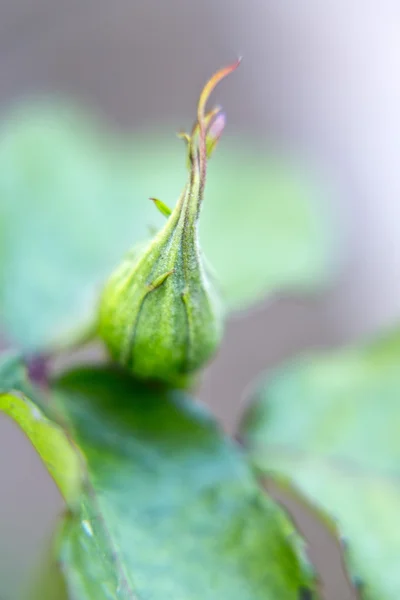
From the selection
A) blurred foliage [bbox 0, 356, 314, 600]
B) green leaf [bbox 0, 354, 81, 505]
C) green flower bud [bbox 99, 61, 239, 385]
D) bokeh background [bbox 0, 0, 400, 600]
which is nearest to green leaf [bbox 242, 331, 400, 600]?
blurred foliage [bbox 0, 356, 314, 600]

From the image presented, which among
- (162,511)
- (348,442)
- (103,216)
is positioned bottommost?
(348,442)

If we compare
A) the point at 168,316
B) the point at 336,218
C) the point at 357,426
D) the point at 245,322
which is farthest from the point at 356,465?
the point at 245,322

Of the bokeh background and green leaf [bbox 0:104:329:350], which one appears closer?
green leaf [bbox 0:104:329:350]

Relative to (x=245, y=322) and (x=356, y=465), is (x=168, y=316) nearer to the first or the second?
(x=356, y=465)

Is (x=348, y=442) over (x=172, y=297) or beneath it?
beneath

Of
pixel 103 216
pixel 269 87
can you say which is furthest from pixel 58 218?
pixel 269 87

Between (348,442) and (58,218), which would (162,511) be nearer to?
(348,442)

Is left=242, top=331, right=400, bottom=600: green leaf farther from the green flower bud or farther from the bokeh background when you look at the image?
the bokeh background
